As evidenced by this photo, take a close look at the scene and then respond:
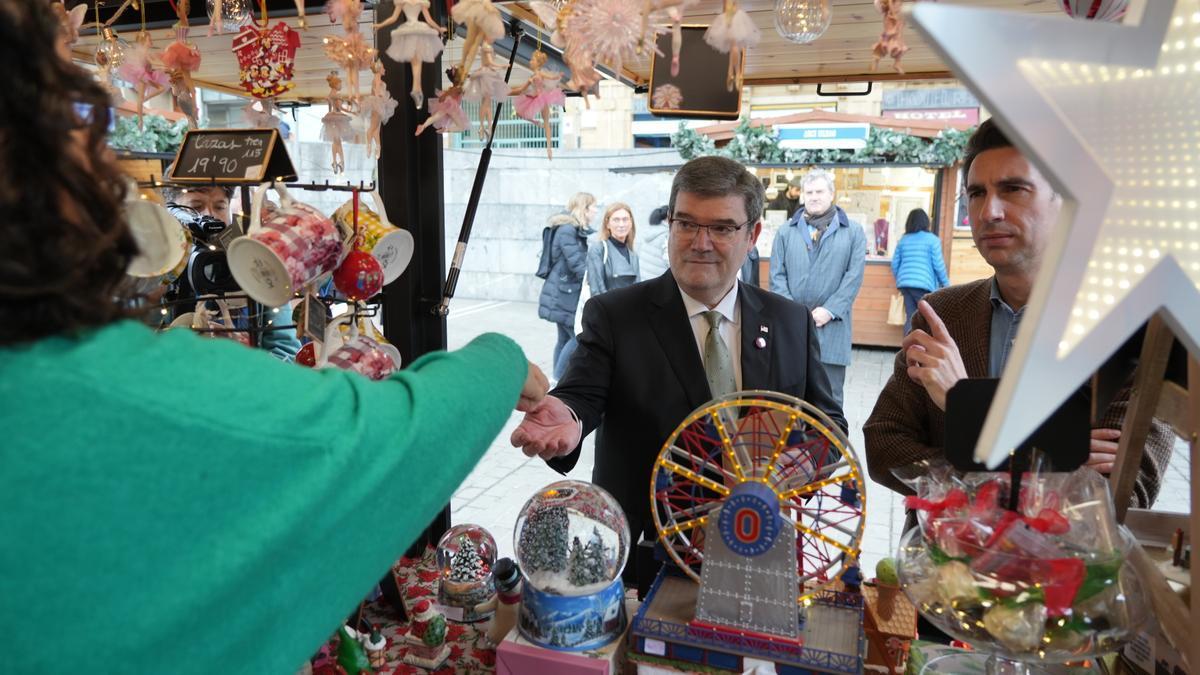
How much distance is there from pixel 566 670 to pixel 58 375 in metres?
0.79

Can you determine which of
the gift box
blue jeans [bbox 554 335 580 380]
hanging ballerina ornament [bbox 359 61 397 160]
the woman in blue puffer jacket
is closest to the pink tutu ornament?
hanging ballerina ornament [bbox 359 61 397 160]

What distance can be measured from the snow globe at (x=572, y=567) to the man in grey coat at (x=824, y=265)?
3.69m

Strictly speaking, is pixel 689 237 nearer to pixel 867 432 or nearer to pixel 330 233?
pixel 867 432

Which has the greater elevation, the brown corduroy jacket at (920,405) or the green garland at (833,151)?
the green garland at (833,151)

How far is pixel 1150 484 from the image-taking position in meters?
1.38

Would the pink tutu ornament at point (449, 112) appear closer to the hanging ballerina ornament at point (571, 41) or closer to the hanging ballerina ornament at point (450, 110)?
the hanging ballerina ornament at point (450, 110)

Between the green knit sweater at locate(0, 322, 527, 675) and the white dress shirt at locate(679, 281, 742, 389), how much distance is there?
1219mm

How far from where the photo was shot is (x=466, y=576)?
150 centimetres

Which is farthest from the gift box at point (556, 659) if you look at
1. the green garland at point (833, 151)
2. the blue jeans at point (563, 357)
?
the green garland at point (833, 151)

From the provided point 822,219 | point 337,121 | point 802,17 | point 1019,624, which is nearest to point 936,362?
point 1019,624

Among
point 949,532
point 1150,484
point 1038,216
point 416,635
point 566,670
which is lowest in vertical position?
point 416,635

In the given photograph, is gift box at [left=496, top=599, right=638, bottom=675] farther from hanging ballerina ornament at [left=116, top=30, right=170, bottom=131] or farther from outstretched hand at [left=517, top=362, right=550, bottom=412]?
hanging ballerina ornament at [left=116, top=30, right=170, bottom=131]

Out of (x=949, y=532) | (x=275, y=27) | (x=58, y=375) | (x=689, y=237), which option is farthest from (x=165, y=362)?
(x=689, y=237)

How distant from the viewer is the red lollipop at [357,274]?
131 centimetres
